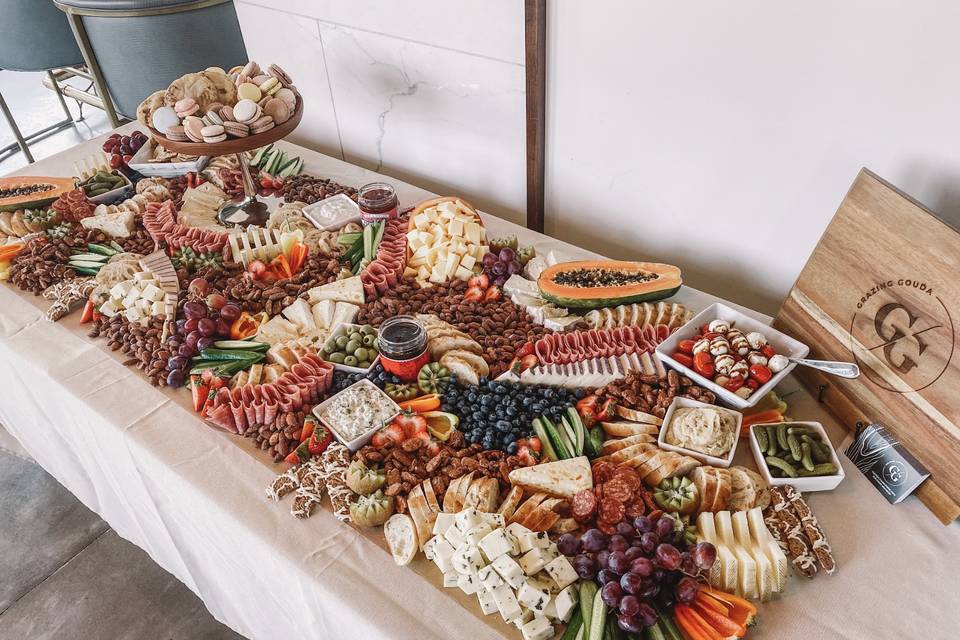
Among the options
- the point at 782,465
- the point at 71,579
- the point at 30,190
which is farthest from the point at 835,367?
the point at 30,190

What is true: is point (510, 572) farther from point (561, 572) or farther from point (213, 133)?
point (213, 133)

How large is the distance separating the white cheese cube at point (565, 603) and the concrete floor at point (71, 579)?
1.54m

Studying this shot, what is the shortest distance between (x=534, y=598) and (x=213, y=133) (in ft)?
5.53

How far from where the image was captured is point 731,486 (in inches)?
54.7

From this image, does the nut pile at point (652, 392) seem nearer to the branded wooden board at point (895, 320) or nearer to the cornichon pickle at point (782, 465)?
the cornichon pickle at point (782, 465)

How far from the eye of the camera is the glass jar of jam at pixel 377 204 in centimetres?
219

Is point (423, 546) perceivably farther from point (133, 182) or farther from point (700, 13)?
point (133, 182)

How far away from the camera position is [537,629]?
1192mm

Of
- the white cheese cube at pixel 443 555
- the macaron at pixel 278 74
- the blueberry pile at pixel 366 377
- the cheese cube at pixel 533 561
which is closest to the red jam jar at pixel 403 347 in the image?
the blueberry pile at pixel 366 377

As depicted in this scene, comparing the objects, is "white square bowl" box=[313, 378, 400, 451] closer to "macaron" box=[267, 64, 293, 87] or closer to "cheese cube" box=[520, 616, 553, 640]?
"cheese cube" box=[520, 616, 553, 640]

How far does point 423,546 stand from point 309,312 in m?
0.87

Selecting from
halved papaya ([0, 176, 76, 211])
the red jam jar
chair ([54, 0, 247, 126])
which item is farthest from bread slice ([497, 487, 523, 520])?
chair ([54, 0, 247, 126])

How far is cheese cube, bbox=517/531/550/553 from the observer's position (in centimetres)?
128

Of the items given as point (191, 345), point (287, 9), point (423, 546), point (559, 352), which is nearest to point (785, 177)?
point (559, 352)
